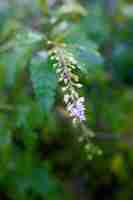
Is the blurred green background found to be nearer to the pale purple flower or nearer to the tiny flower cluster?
the tiny flower cluster

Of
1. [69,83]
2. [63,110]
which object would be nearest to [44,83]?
[69,83]

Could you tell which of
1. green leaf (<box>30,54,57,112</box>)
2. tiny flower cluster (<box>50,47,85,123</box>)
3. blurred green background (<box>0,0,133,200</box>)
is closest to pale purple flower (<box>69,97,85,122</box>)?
tiny flower cluster (<box>50,47,85,123</box>)

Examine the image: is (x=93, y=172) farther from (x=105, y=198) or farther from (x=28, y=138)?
(x=28, y=138)

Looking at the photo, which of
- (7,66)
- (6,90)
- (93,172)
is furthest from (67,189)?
(7,66)

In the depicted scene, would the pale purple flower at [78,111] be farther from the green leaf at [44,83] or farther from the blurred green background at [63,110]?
the blurred green background at [63,110]

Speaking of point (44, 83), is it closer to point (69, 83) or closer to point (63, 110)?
point (69, 83)

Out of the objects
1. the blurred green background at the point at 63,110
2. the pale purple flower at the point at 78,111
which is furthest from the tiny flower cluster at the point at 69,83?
the blurred green background at the point at 63,110
